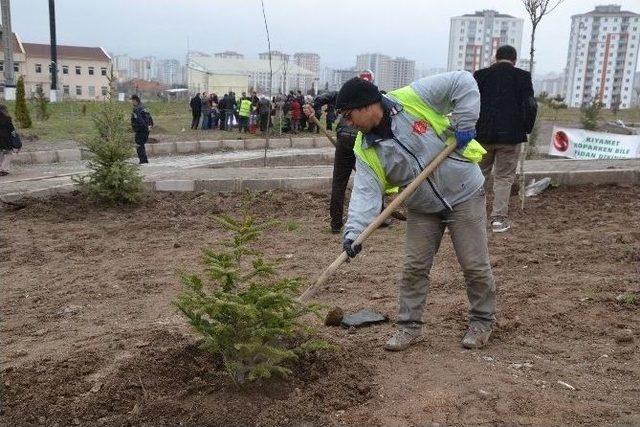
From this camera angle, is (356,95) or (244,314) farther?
(356,95)

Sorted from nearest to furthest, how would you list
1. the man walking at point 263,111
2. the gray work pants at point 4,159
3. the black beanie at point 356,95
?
the black beanie at point 356,95 → the gray work pants at point 4,159 → the man walking at point 263,111

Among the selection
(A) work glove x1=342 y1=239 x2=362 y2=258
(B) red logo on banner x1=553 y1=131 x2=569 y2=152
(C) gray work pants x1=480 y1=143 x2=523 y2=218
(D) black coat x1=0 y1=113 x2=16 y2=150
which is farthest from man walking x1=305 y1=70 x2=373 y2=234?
(B) red logo on banner x1=553 y1=131 x2=569 y2=152

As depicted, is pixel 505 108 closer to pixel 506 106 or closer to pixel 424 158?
pixel 506 106

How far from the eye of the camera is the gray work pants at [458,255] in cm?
381

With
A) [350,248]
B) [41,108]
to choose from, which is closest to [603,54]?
[41,108]

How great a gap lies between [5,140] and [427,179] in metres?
10.1

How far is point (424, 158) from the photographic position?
370 centimetres

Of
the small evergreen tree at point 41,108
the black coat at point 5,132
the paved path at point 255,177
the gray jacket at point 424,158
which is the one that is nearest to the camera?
the gray jacket at point 424,158

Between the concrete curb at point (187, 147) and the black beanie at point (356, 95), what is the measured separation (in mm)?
9720

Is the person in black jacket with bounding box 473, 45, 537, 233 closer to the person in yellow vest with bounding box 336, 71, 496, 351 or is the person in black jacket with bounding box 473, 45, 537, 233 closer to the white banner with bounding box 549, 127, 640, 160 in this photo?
the person in yellow vest with bounding box 336, 71, 496, 351

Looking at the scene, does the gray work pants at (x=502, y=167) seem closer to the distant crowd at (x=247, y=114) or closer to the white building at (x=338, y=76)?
the white building at (x=338, y=76)

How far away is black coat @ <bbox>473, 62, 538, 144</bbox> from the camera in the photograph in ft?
21.1

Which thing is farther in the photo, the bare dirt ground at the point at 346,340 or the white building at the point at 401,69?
the white building at the point at 401,69

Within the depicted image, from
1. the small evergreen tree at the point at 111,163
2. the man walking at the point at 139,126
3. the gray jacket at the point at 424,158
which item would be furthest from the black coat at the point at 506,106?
the man walking at the point at 139,126
